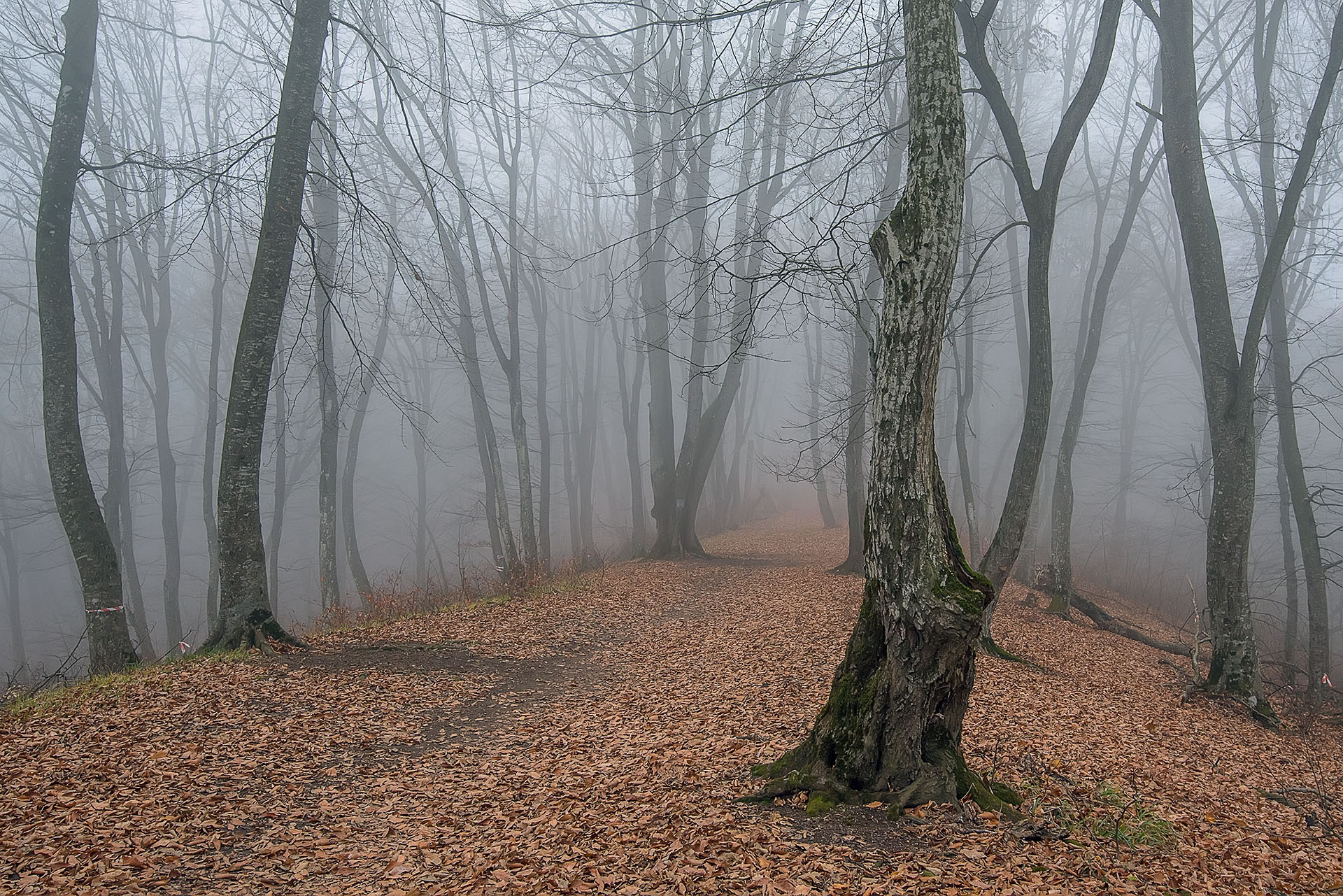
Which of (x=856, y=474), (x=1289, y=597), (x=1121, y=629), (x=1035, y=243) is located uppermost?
(x=1035, y=243)

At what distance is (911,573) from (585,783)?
2329 millimetres

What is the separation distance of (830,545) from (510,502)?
877 inches

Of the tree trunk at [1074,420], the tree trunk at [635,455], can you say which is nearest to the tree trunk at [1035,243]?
the tree trunk at [1074,420]

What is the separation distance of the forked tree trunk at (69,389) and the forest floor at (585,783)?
116 cm

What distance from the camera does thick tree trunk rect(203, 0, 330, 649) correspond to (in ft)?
22.2

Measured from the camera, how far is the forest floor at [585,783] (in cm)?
320

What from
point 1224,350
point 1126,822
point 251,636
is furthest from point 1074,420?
point 251,636

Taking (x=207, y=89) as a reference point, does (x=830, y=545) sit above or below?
below

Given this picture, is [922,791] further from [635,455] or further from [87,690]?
[635,455]

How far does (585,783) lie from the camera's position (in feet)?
14.1

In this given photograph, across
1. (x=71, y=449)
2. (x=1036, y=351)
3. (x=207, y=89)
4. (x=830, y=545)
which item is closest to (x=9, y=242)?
(x=207, y=89)

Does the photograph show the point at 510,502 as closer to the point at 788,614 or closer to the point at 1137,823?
the point at 788,614

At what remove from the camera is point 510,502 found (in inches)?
1465

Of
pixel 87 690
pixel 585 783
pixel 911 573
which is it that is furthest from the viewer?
pixel 87 690
